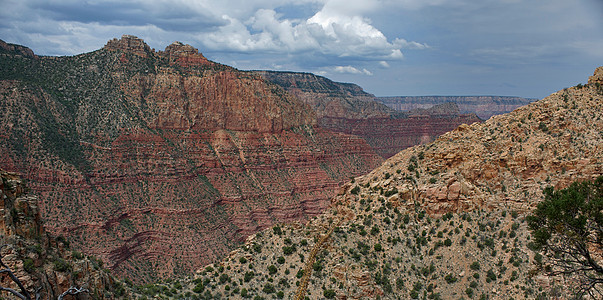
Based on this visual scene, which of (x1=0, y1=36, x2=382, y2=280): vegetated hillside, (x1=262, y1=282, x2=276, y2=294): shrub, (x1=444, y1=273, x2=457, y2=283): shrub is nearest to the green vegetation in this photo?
(x1=444, y1=273, x2=457, y2=283): shrub

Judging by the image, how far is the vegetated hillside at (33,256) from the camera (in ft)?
67.4

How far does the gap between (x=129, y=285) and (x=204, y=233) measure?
62.7 metres

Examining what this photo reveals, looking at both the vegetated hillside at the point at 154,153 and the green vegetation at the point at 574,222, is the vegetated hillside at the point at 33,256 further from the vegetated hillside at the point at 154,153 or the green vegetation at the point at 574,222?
the vegetated hillside at the point at 154,153

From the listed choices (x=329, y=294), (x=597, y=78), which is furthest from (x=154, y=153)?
(x=597, y=78)

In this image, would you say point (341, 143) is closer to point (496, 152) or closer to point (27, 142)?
point (27, 142)

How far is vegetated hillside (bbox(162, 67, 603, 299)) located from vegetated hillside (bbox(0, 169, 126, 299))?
41.4ft

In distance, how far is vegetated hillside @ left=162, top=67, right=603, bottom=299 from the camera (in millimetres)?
36344

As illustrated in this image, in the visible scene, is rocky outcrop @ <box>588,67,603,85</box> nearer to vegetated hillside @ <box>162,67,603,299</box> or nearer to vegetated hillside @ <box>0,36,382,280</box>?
vegetated hillside @ <box>162,67,603,299</box>

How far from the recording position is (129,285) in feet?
117

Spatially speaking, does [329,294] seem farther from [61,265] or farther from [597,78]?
[597,78]

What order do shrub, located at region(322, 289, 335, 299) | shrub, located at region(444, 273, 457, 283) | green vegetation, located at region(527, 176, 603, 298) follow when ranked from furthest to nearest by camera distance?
1. shrub, located at region(444, 273, 457, 283)
2. shrub, located at region(322, 289, 335, 299)
3. green vegetation, located at region(527, 176, 603, 298)

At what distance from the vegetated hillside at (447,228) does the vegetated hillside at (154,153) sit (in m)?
49.8

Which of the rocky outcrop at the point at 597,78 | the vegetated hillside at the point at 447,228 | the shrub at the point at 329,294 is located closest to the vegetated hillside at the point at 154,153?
the vegetated hillside at the point at 447,228

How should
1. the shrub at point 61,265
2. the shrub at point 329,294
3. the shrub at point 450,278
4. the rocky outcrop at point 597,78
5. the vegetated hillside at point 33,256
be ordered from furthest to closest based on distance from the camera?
the rocky outcrop at point 597,78 < the shrub at point 450,278 < the shrub at point 329,294 < the shrub at point 61,265 < the vegetated hillside at point 33,256
